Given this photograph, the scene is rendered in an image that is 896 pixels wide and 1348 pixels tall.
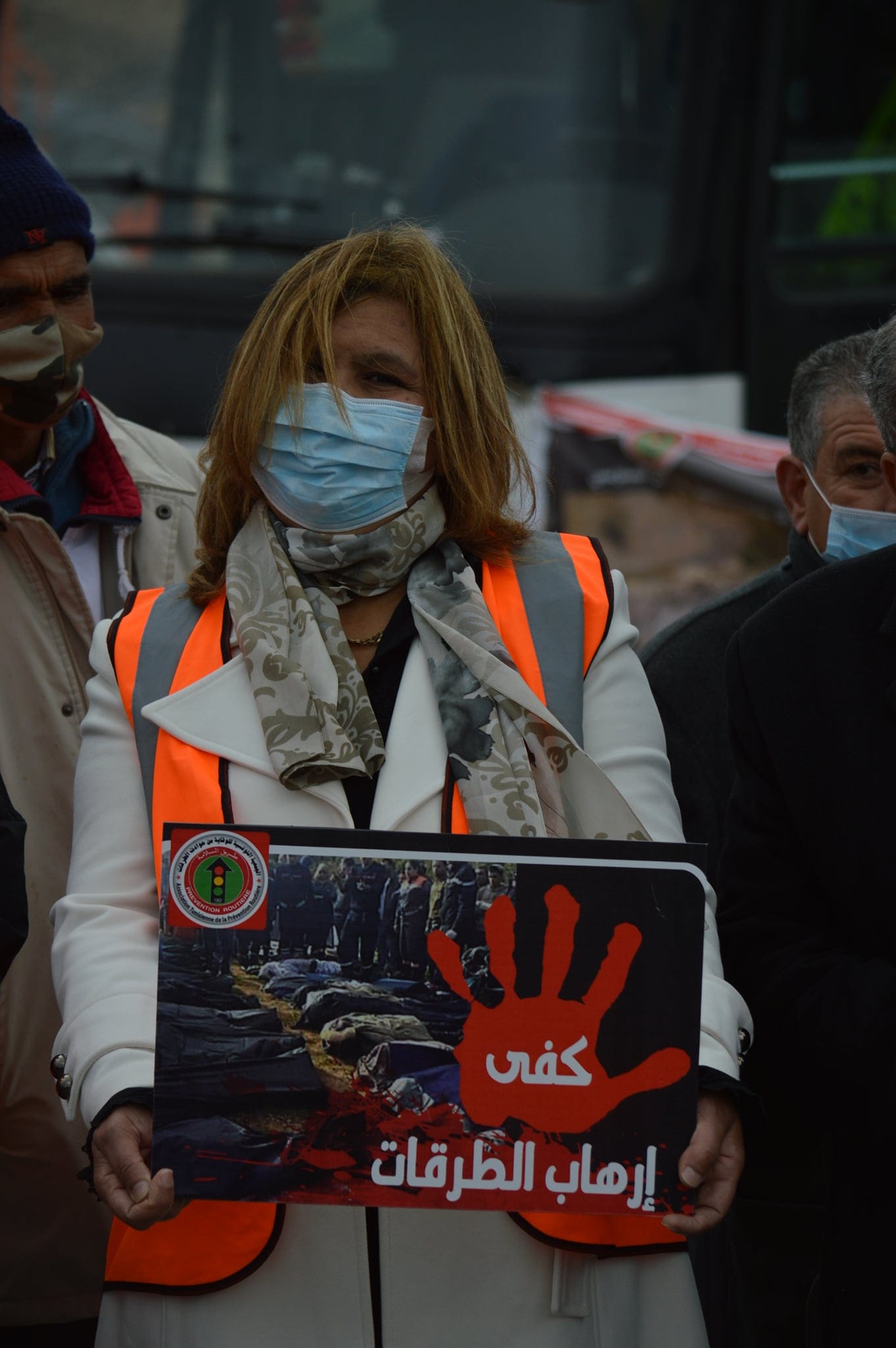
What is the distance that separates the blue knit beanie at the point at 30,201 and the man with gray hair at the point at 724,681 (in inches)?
51.7

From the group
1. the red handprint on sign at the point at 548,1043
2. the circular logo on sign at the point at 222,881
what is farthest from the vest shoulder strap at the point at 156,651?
the red handprint on sign at the point at 548,1043

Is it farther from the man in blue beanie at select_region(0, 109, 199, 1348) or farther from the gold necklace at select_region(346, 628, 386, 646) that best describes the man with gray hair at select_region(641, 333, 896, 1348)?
the man in blue beanie at select_region(0, 109, 199, 1348)

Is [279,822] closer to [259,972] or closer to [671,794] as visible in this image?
[259,972]

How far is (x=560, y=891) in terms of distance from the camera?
1.81m

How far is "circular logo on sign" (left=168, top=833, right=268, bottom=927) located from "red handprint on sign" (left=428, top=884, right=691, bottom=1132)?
20cm

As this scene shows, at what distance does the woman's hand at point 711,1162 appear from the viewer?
6.01 feet

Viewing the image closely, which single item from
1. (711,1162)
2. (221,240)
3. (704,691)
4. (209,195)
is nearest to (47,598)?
(704,691)

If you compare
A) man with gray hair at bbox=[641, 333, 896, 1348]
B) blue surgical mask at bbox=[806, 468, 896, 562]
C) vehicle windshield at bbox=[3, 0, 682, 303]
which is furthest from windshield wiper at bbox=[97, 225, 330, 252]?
blue surgical mask at bbox=[806, 468, 896, 562]

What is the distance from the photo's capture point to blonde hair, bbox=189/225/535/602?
2289 mm

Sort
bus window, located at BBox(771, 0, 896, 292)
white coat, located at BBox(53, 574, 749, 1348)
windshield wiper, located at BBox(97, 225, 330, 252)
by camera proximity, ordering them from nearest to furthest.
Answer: white coat, located at BBox(53, 574, 749, 1348) < windshield wiper, located at BBox(97, 225, 330, 252) < bus window, located at BBox(771, 0, 896, 292)

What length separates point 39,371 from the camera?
9.57 feet

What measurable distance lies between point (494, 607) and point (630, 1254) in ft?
2.73

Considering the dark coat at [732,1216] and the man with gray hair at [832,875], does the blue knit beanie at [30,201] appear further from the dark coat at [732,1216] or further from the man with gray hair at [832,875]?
the man with gray hair at [832,875]

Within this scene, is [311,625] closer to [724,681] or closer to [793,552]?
[724,681]
